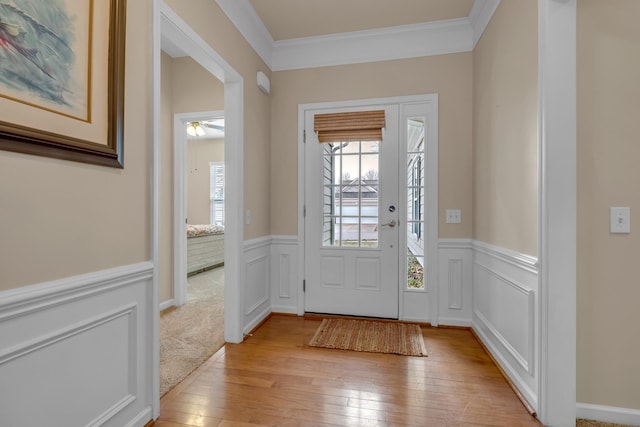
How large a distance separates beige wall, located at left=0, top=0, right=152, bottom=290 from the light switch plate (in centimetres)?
242

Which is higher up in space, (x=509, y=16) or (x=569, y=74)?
(x=509, y=16)

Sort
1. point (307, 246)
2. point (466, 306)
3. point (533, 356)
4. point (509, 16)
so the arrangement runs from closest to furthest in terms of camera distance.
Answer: point (533, 356)
point (509, 16)
point (466, 306)
point (307, 246)

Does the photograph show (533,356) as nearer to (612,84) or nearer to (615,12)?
(612,84)

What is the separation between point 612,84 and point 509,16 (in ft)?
2.81

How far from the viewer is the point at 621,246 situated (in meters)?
1.58

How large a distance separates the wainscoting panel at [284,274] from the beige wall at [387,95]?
124 mm

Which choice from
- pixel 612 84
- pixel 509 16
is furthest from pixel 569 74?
pixel 509 16

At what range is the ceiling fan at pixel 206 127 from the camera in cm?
521

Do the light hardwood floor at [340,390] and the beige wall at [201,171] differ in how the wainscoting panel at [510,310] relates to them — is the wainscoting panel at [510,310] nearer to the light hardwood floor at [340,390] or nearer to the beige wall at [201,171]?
the light hardwood floor at [340,390]

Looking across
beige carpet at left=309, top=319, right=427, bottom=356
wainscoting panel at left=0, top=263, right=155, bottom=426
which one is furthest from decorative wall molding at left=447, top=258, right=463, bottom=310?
wainscoting panel at left=0, top=263, right=155, bottom=426

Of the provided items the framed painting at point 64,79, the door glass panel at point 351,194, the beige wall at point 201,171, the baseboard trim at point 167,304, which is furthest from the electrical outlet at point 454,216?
the beige wall at point 201,171

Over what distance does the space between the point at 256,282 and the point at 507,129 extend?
2407mm

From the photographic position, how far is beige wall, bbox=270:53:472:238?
2869mm

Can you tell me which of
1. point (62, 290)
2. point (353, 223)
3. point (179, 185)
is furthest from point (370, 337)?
point (179, 185)
